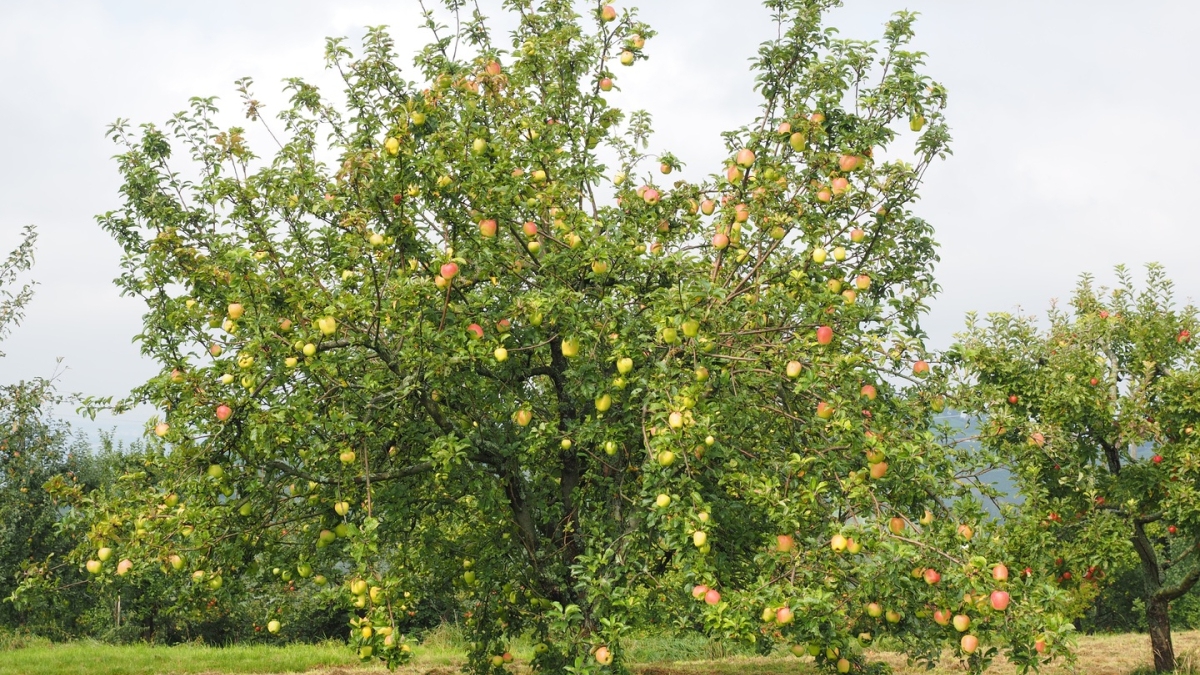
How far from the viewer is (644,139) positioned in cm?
968

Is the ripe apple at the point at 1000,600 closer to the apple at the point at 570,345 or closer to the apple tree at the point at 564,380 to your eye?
the apple tree at the point at 564,380

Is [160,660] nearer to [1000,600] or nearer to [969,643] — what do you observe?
[969,643]

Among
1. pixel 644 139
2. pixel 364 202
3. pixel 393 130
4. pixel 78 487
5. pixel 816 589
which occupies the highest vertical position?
pixel 644 139

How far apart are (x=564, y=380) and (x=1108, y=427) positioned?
26.8 ft

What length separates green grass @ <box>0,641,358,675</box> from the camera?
11.3m

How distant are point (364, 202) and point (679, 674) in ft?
26.1

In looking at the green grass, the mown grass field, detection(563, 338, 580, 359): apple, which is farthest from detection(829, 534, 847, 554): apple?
the green grass

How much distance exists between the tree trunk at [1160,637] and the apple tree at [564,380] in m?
7.65

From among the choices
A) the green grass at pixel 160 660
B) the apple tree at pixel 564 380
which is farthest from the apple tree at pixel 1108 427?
the green grass at pixel 160 660

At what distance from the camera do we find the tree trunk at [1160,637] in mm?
12125

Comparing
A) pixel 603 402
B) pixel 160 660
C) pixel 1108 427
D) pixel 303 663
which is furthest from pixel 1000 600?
pixel 160 660

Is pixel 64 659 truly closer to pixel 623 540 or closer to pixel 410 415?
pixel 410 415

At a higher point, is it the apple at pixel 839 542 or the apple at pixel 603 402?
the apple at pixel 603 402

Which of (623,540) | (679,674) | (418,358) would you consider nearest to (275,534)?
(418,358)
